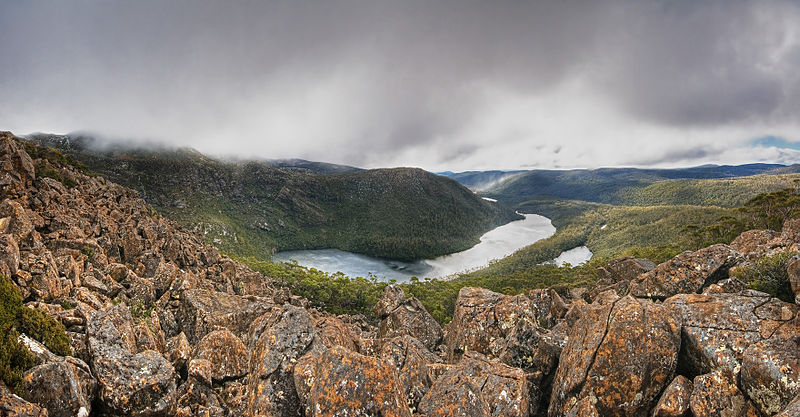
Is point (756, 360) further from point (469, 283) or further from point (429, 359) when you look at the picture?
point (469, 283)

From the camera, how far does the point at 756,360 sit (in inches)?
371

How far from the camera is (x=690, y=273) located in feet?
59.1

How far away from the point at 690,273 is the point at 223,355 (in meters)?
24.9

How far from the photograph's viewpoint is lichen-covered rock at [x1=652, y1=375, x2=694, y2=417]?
944cm

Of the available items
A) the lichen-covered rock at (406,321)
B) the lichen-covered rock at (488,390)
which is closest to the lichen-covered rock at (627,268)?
the lichen-covered rock at (406,321)

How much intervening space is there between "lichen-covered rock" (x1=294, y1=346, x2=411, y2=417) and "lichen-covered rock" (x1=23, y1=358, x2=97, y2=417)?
6.02 m

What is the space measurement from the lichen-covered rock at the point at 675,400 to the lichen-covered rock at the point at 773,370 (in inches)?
58.9

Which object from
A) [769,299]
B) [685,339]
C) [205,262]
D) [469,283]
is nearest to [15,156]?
[205,262]

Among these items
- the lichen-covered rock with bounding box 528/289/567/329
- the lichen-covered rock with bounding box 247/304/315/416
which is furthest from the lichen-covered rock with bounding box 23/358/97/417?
the lichen-covered rock with bounding box 528/289/567/329

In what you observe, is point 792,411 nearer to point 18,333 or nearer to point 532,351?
point 532,351

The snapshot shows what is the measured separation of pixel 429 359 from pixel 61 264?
2124cm

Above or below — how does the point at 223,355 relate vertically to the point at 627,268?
above

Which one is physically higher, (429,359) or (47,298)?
(47,298)

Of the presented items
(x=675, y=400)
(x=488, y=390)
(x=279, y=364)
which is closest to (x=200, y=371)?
(x=279, y=364)
